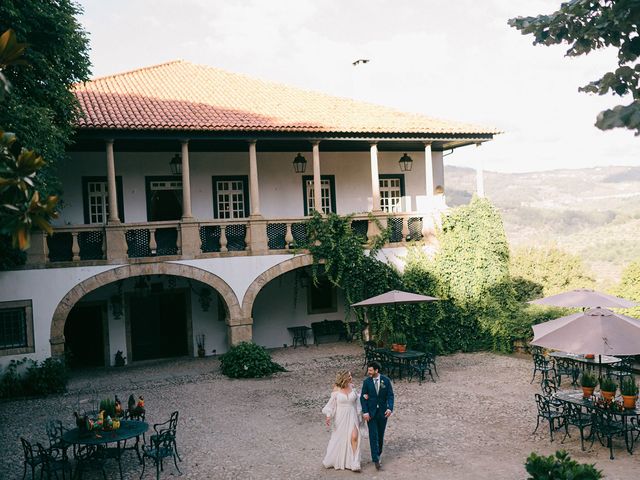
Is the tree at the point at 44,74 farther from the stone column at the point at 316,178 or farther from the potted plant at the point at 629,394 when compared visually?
the potted plant at the point at 629,394

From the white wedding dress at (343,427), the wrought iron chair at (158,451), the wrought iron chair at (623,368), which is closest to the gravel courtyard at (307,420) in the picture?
the white wedding dress at (343,427)

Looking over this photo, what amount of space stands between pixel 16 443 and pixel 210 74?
642 inches

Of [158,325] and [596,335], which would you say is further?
[158,325]

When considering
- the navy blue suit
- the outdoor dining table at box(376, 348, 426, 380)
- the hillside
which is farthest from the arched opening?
the hillside

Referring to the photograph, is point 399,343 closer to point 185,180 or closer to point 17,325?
point 185,180

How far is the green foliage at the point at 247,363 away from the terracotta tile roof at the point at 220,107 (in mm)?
6300

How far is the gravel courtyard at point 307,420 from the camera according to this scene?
946 centimetres

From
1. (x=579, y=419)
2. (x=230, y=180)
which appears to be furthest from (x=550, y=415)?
(x=230, y=180)

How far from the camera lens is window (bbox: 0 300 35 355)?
611 inches

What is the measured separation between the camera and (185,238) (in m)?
17.1

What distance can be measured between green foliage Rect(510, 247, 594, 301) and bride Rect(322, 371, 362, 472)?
11779 millimetres

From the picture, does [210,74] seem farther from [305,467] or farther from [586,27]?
[586,27]

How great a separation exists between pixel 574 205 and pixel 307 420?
69393mm

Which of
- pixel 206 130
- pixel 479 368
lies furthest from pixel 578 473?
pixel 206 130
